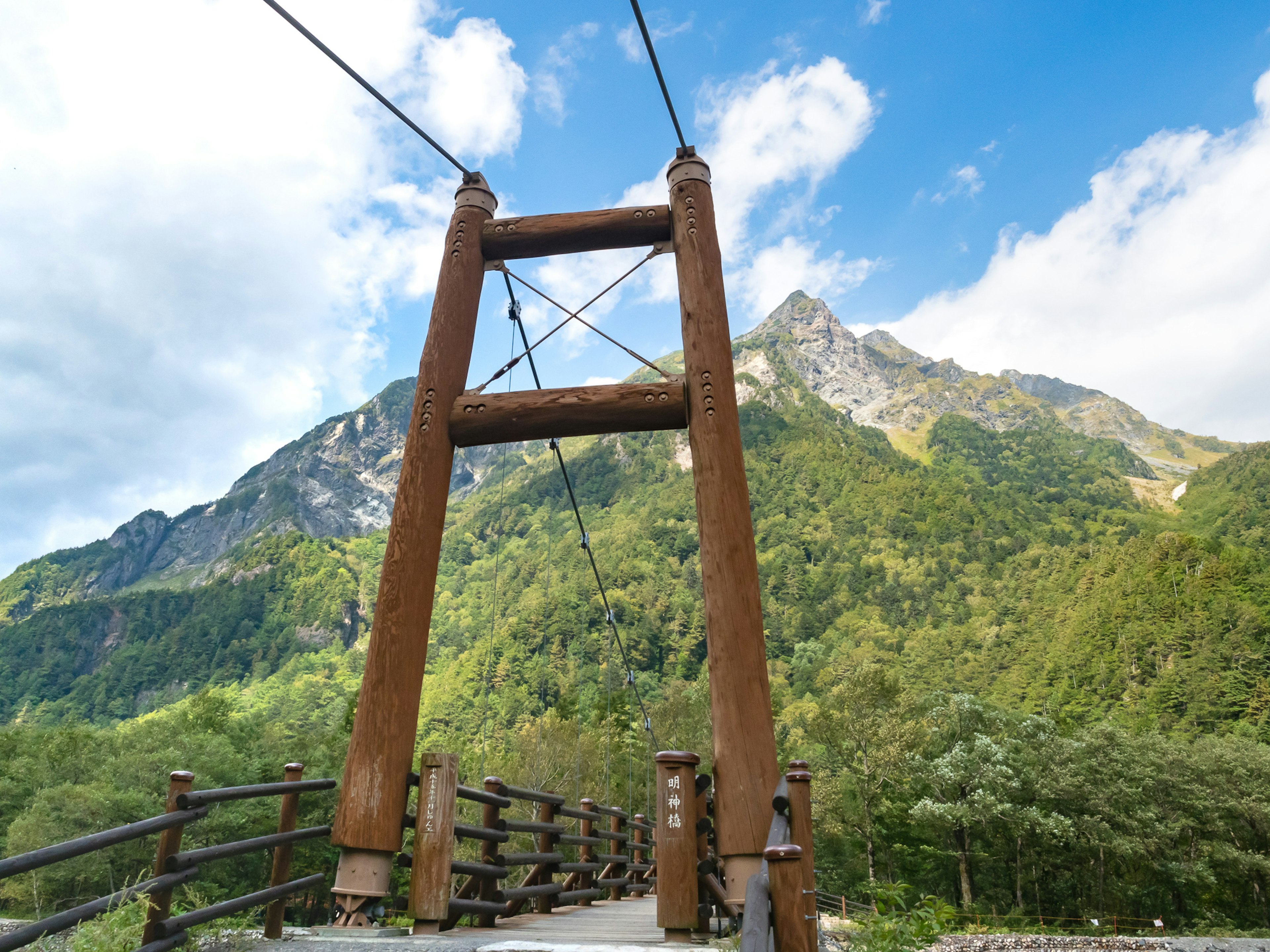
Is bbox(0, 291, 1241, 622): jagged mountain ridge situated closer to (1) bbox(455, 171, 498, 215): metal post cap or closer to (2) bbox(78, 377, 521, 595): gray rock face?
(2) bbox(78, 377, 521, 595): gray rock face

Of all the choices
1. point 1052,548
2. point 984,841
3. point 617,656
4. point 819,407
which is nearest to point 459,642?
point 617,656

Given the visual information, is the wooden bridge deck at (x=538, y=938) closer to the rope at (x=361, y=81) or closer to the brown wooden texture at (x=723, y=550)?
the brown wooden texture at (x=723, y=550)

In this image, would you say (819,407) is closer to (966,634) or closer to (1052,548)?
(1052,548)

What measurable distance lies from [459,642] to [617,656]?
12.3 metres

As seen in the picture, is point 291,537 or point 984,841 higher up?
point 291,537

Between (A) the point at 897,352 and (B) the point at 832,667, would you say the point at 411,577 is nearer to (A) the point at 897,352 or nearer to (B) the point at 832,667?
(B) the point at 832,667

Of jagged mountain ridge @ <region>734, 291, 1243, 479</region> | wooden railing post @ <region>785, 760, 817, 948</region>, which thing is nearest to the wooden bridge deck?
wooden railing post @ <region>785, 760, 817, 948</region>

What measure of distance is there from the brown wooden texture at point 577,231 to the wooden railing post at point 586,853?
3909 mm

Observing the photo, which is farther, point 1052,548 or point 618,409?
point 1052,548

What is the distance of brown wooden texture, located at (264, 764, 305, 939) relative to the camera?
3139 millimetres

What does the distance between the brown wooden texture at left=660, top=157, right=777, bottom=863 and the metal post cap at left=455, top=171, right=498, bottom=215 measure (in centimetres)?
112

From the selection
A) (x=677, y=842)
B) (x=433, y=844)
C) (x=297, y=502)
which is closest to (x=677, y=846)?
(x=677, y=842)

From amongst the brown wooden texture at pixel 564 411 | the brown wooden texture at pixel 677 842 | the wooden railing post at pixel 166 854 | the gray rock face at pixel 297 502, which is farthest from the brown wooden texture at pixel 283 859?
the gray rock face at pixel 297 502

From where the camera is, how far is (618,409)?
14.1ft
